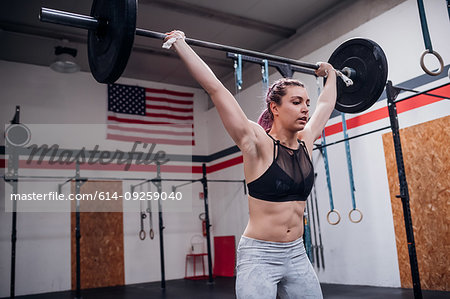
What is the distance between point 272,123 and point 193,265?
6.73 m

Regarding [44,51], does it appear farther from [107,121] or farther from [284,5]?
[284,5]

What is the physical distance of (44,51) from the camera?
276 inches

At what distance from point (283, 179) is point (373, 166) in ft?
13.1

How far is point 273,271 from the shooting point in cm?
166

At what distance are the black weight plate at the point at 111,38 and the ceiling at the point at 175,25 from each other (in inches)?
156

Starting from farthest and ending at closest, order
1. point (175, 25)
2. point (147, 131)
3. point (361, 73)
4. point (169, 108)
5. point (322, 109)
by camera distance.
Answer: point (169, 108), point (147, 131), point (175, 25), point (361, 73), point (322, 109)

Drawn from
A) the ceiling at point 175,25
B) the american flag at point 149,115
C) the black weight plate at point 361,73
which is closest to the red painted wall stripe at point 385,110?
the ceiling at point 175,25

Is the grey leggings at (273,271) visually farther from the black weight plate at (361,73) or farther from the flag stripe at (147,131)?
the flag stripe at (147,131)

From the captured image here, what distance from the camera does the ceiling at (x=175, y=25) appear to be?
588 centimetres

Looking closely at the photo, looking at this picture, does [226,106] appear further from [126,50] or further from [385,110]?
[385,110]

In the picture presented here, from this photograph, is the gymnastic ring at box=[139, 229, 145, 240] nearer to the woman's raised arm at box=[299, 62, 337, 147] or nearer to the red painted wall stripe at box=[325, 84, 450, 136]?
the red painted wall stripe at box=[325, 84, 450, 136]

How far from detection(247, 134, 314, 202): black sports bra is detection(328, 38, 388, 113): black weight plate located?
109cm

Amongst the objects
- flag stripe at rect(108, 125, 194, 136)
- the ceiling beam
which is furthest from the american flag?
the ceiling beam

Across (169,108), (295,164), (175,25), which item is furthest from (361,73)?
(169,108)
